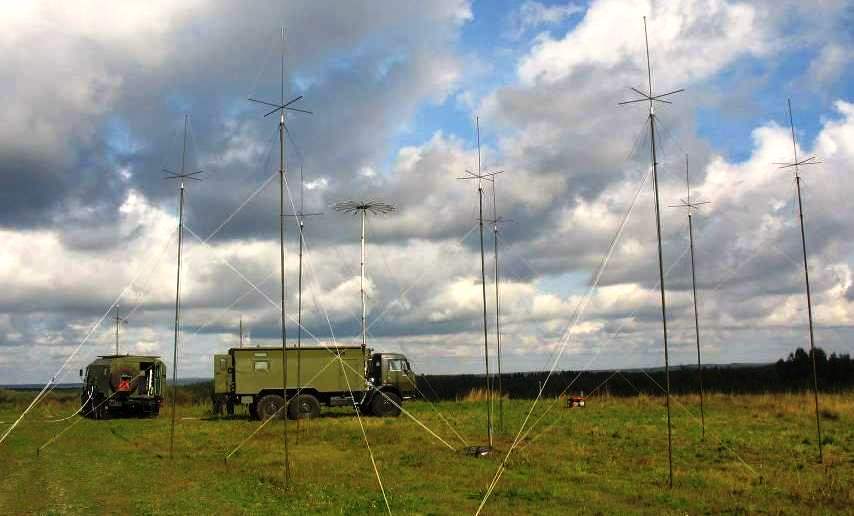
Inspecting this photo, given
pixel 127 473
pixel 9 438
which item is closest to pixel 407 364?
pixel 9 438

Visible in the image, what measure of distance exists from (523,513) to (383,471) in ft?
19.3

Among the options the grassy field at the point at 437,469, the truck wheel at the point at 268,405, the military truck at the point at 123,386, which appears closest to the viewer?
the grassy field at the point at 437,469

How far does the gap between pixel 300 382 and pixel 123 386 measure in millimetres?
10373

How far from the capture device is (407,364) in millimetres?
38219

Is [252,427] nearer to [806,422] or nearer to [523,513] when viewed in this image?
[523,513]

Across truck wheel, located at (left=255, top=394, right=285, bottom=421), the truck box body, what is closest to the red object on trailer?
the truck box body

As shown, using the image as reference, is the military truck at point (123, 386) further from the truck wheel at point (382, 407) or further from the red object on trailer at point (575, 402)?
the red object on trailer at point (575, 402)

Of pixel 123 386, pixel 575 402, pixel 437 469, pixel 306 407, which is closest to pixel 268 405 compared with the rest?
pixel 306 407

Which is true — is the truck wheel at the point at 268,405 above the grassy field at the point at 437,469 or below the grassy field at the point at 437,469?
above

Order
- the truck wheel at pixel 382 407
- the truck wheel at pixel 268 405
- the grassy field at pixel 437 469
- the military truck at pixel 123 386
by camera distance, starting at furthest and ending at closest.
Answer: the military truck at pixel 123 386, the truck wheel at pixel 382 407, the truck wheel at pixel 268 405, the grassy field at pixel 437 469

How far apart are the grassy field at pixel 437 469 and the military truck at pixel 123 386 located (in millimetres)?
6978

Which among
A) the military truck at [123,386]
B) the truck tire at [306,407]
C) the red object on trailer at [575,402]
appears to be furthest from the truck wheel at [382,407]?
the military truck at [123,386]

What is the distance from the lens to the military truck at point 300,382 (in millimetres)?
35531

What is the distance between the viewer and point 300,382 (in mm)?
36406
